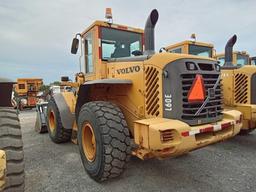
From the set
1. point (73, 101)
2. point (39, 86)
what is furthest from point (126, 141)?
point (39, 86)

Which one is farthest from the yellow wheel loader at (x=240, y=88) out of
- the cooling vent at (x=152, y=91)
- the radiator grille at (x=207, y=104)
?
the cooling vent at (x=152, y=91)

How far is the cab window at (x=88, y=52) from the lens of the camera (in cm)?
439

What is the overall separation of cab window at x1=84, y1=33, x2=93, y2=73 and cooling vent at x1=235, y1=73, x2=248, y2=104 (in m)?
3.33

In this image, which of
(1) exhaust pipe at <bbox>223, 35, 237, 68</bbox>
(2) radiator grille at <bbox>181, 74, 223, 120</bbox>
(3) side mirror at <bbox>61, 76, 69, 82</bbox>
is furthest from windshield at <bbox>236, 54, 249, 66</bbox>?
(3) side mirror at <bbox>61, 76, 69, 82</bbox>

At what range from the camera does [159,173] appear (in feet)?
11.1

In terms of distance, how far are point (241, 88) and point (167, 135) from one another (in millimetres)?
3269

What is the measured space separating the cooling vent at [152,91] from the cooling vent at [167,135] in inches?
18.8

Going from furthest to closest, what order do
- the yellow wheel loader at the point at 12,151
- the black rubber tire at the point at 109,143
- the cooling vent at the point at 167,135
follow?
the black rubber tire at the point at 109,143 < the cooling vent at the point at 167,135 < the yellow wheel loader at the point at 12,151

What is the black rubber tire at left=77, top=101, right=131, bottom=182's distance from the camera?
288 centimetres

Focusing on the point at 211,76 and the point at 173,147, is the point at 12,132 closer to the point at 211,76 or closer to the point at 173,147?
the point at 173,147

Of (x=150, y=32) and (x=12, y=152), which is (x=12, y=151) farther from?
(x=150, y=32)

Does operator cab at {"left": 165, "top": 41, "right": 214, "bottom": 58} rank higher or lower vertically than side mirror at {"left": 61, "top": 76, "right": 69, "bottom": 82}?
higher

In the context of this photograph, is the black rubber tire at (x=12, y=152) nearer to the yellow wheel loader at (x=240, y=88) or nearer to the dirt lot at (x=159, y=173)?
the dirt lot at (x=159, y=173)

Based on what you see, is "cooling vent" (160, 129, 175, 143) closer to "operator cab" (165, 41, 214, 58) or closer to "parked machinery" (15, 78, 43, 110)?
"operator cab" (165, 41, 214, 58)
